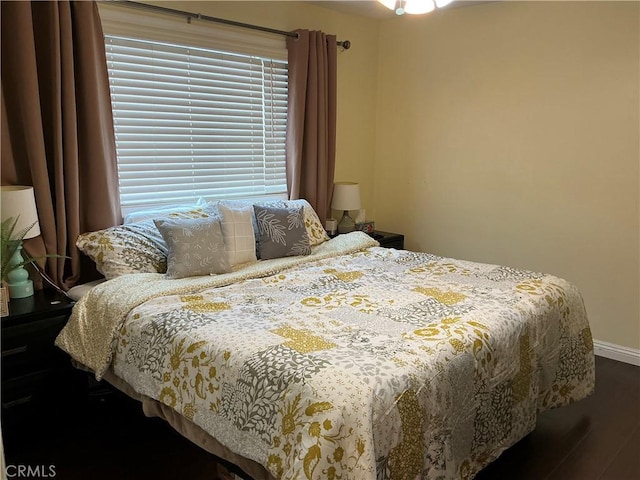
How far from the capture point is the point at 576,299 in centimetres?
250

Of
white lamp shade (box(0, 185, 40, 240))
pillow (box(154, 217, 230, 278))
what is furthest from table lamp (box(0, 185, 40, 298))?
pillow (box(154, 217, 230, 278))

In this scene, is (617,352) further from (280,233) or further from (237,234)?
(237,234)

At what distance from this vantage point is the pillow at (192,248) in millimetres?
2568

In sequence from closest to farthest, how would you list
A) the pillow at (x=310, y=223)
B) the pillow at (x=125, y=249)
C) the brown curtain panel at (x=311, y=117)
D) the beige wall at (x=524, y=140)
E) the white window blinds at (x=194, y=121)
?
the pillow at (x=125, y=249) < the white window blinds at (x=194, y=121) < the beige wall at (x=524, y=140) < the pillow at (x=310, y=223) < the brown curtain panel at (x=311, y=117)

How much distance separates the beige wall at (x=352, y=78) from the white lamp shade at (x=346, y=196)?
0.92 feet

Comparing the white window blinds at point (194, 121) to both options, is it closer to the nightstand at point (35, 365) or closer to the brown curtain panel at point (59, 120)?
the brown curtain panel at point (59, 120)

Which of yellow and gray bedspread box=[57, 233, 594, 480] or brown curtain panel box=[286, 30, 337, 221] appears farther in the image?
brown curtain panel box=[286, 30, 337, 221]

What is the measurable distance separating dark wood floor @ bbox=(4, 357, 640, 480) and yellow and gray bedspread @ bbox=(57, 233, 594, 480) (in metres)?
0.18

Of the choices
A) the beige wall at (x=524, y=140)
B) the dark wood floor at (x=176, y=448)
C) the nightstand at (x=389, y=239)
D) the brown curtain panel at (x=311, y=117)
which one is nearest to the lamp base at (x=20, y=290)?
the dark wood floor at (x=176, y=448)

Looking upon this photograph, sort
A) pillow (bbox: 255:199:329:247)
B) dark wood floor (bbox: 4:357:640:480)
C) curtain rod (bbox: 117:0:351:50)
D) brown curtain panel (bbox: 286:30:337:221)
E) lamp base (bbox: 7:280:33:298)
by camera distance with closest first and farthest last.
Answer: dark wood floor (bbox: 4:357:640:480) → lamp base (bbox: 7:280:33:298) → curtain rod (bbox: 117:0:351:50) → pillow (bbox: 255:199:329:247) → brown curtain panel (bbox: 286:30:337:221)

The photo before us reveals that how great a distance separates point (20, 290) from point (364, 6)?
2997 mm

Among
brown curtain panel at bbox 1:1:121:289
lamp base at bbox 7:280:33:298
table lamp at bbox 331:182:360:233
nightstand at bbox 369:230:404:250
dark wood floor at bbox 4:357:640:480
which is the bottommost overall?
dark wood floor at bbox 4:357:640:480

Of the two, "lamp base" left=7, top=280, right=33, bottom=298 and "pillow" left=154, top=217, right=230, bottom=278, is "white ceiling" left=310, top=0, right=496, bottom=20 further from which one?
"lamp base" left=7, top=280, right=33, bottom=298

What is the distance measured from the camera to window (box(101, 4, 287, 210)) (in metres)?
2.95
